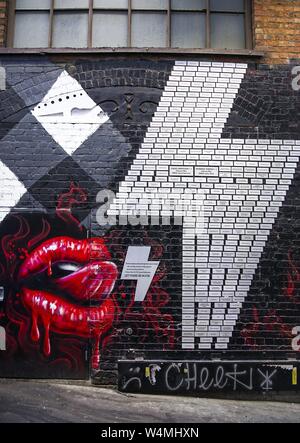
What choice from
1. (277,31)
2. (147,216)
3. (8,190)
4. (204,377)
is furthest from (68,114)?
(204,377)

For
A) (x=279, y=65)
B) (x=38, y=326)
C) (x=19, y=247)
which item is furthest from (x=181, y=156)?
(x=38, y=326)

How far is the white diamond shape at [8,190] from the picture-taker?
6273 mm

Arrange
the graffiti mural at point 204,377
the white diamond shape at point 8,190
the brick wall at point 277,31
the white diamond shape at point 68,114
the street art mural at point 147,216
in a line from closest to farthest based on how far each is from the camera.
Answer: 1. the graffiti mural at point 204,377
2. the street art mural at point 147,216
3. the white diamond shape at point 8,190
4. the white diamond shape at point 68,114
5. the brick wall at point 277,31

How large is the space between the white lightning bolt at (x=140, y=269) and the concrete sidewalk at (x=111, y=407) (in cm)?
129

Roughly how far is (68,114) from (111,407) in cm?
371

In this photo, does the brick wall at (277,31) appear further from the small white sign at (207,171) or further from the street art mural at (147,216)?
the small white sign at (207,171)

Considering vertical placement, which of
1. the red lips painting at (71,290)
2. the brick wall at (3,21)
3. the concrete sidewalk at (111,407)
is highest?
the brick wall at (3,21)

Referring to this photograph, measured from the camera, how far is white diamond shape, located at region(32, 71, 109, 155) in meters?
6.41

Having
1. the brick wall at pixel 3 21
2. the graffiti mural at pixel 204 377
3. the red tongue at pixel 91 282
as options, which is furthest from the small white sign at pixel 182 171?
the brick wall at pixel 3 21

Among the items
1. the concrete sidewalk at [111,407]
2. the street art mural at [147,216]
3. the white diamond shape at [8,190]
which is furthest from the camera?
the white diamond shape at [8,190]

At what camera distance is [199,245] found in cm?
625

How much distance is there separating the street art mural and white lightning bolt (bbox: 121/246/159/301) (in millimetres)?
13

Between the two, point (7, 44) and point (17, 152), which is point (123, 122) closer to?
point (17, 152)

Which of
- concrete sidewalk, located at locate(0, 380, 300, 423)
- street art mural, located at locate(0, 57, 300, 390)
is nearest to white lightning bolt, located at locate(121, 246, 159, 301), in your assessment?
street art mural, located at locate(0, 57, 300, 390)
